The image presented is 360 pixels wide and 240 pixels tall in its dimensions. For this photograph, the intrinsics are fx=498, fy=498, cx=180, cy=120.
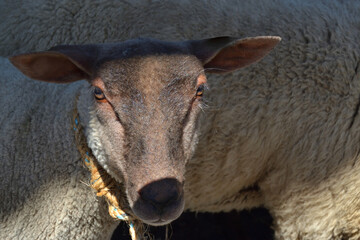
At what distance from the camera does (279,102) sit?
3.14 meters

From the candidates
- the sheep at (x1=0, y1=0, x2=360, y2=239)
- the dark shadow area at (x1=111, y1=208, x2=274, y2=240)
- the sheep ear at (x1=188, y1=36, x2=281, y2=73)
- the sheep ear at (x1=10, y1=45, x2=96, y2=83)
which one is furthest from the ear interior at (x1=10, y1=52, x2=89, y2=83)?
the dark shadow area at (x1=111, y1=208, x2=274, y2=240)

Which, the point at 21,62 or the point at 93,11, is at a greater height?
the point at 21,62

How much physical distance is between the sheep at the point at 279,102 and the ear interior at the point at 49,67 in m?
1.02

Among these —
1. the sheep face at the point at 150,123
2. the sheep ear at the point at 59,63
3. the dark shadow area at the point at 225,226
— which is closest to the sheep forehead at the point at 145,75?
the sheep face at the point at 150,123

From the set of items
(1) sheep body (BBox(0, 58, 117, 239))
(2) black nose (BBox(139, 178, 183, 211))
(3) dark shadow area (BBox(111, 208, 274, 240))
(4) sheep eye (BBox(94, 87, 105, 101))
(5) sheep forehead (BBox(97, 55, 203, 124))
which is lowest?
(3) dark shadow area (BBox(111, 208, 274, 240))

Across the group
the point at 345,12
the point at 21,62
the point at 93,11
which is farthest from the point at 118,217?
the point at 345,12

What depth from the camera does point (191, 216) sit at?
188 inches

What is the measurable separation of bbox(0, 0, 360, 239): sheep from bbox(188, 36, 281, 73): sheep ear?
581mm

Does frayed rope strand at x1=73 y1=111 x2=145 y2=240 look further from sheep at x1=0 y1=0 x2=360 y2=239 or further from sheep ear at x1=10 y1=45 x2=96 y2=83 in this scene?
sheep at x1=0 y1=0 x2=360 y2=239

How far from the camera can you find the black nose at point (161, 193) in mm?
1967

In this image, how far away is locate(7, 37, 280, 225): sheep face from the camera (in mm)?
2016

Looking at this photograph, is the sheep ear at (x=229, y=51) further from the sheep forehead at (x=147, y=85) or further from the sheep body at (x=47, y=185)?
the sheep body at (x=47, y=185)

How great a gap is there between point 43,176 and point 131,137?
27.5 inches

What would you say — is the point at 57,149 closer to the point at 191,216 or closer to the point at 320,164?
the point at 320,164
